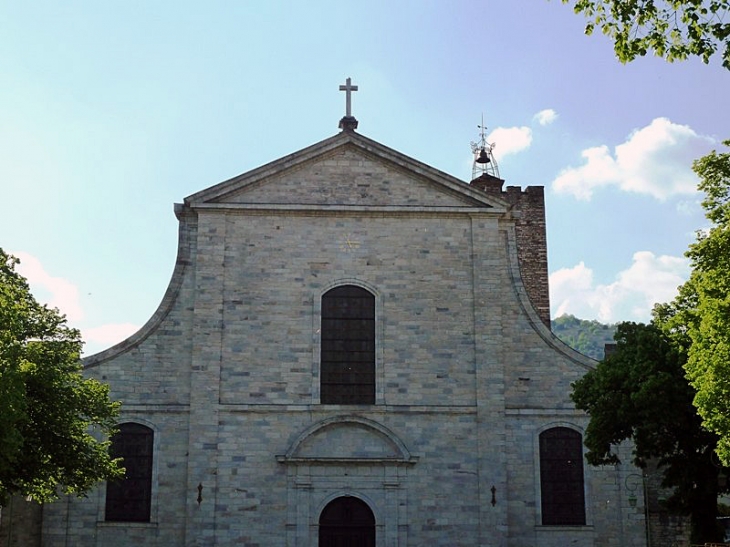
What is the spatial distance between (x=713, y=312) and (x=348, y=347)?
390 inches

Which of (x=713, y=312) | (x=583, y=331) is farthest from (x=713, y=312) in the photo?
(x=583, y=331)

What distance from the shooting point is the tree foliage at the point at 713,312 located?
15188mm

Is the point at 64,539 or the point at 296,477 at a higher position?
Answer: the point at 296,477

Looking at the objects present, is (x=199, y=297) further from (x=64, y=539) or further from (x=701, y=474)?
(x=701, y=474)

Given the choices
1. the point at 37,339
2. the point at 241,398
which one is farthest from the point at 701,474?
the point at 37,339

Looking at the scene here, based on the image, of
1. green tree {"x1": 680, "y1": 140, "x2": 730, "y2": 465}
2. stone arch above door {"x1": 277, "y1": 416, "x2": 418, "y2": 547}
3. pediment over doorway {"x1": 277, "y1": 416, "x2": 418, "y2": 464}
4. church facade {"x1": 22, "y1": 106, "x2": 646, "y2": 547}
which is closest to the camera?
green tree {"x1": 680, "y1": 140, "x2": 730, "y2": 465}

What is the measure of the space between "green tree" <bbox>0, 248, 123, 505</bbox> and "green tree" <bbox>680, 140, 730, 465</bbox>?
11431mm

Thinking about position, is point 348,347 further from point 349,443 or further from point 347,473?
point 347,473

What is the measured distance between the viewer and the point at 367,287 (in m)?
23.3

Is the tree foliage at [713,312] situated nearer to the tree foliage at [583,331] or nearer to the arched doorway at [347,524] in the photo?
the arched doorway at [347,524]

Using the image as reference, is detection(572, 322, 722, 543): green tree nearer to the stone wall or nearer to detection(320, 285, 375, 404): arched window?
detection(320, 285, 375, 404): arched window

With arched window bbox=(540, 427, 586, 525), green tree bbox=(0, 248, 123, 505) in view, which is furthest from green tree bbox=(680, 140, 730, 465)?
green tree bbox=(0, 248, 123, 505)

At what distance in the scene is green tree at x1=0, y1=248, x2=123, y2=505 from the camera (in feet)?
57.2

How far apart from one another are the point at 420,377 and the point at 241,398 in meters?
4.36
